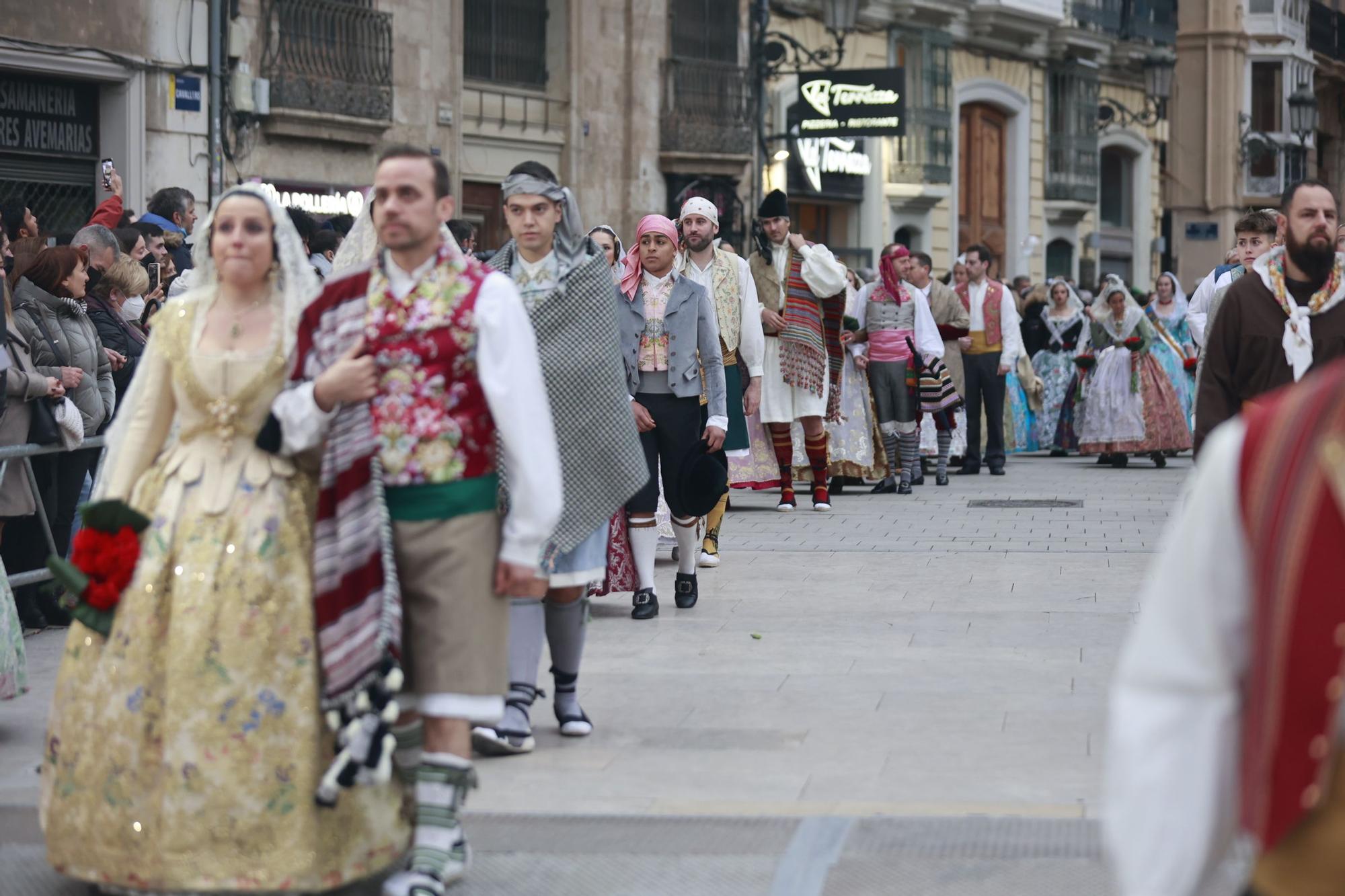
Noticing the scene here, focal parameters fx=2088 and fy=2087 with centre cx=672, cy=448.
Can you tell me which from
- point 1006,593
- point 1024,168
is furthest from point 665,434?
point 1024,168

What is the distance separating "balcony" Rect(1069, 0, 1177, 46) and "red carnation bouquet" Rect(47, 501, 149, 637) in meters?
34.4

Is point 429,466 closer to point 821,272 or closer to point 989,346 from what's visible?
point 821,272

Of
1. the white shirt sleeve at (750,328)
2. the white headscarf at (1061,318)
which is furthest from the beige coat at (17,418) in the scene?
the white headscarf at (1061,318)

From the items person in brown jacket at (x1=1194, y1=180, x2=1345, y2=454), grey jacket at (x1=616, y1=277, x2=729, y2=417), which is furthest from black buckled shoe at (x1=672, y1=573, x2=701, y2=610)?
person in brown jacket at (x1=1194, y1=180, x2=1345, y2=454)

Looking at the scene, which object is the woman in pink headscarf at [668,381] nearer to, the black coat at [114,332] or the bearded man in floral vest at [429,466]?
the black coat at [114,332]

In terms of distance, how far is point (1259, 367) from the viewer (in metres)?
6.61

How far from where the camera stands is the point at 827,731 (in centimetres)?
681

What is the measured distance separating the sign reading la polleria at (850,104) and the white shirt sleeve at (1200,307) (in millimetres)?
8776

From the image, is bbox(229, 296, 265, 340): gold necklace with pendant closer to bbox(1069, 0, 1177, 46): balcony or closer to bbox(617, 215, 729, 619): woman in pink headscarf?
bbox(617, 215, 729, 619): woman in pink headscarf

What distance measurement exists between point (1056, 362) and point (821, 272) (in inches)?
308

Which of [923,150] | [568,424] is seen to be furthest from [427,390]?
[923,150]

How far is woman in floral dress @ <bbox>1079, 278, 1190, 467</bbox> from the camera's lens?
19344mm

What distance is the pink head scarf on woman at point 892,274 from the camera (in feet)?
52.5

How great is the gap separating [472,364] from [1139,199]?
39.0 m
